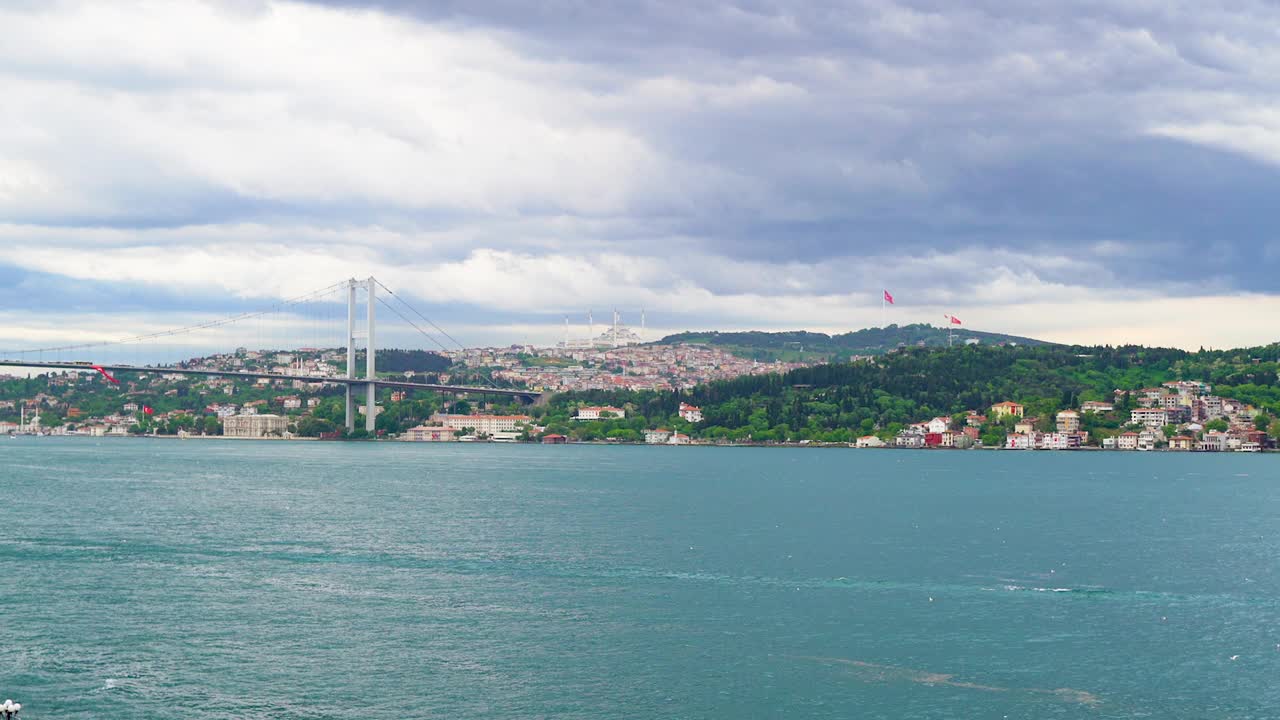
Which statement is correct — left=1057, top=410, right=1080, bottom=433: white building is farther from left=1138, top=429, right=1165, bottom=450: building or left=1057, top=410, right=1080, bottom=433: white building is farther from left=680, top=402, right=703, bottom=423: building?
left=680, top=402, right=703, bottom=423: building

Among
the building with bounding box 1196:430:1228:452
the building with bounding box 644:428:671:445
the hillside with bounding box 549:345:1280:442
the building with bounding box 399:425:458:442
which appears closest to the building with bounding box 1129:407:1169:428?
the hillside with bounding box 549:345:1280:442

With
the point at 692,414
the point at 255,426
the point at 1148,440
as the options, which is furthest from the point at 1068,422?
the point at 255,426

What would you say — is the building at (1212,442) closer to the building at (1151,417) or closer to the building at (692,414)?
the building at (1151,417)

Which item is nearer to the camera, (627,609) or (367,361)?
(627,609)

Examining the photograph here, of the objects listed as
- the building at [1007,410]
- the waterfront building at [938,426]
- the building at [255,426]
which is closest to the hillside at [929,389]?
the building at [1007,410]

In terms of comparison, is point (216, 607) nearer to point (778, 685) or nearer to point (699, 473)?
point (778, 685)

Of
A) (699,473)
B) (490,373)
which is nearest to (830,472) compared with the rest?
(699,473)

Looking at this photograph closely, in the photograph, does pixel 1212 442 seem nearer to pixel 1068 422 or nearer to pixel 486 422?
pixel 1068 422
